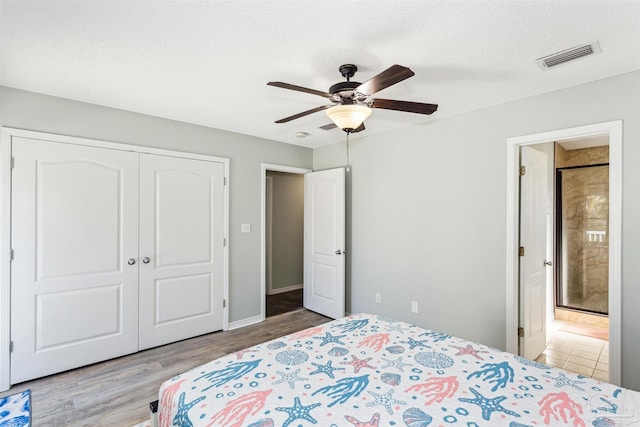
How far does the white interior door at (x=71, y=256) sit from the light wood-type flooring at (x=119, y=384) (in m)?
0.17

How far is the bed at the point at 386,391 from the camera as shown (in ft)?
4.08

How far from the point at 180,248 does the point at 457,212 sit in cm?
295

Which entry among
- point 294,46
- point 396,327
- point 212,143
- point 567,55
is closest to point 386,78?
point 294,46

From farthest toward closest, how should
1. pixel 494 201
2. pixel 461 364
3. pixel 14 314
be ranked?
pixel 494 201 < pixel 14 314 < pixel 461 364

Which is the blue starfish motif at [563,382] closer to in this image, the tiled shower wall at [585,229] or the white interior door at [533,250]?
the white interior door at [533,250]

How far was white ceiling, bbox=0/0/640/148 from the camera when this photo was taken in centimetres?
160

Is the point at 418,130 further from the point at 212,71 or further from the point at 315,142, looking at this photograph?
the point at 212,71

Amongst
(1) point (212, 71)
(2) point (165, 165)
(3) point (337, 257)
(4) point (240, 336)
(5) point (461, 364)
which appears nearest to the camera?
(5) point (461, 364)

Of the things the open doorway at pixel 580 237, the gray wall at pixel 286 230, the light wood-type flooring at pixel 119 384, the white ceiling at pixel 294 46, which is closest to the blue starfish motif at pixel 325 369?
the light wood-type flooring at pixel 119 384

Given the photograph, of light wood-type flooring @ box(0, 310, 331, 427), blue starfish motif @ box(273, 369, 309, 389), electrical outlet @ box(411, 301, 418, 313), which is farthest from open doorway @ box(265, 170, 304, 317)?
blue starfish motif @ box(273, 369, 309, 389)

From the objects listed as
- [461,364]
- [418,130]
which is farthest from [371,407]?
[418,130]

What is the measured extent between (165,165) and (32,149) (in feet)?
3.41

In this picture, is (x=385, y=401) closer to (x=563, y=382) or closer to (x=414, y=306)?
(x=563, y=382)

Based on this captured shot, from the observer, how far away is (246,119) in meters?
3.38
